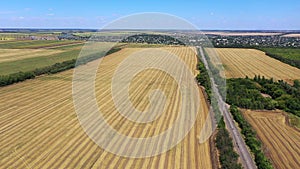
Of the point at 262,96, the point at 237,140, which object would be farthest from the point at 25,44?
the point at 237,140

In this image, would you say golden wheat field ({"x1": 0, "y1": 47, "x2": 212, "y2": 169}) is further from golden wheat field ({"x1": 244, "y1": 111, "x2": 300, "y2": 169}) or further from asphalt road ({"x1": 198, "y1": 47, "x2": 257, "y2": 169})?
golden wheat field ({"x1": 244, "y1": 111, "x2": 300, "y2": 169})

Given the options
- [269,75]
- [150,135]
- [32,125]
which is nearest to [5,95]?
[32,125]

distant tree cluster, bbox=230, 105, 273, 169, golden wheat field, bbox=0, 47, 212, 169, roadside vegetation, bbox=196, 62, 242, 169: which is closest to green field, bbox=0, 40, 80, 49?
golden wheat field, bbox=0, 47, 212, 169

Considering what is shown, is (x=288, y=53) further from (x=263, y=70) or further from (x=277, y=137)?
(x=277, y=137)

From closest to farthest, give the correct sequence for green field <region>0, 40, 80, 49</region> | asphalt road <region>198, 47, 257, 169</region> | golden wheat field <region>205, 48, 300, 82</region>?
asphalt road <region>198, 47, 257, 169</region> < golden wheat field <region>205, 48, 300, 82</region> < green field <region>0, 40, 80, 49</region>

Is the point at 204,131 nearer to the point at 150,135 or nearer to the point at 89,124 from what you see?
the point at 150,135

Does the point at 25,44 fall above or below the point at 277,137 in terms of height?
below
